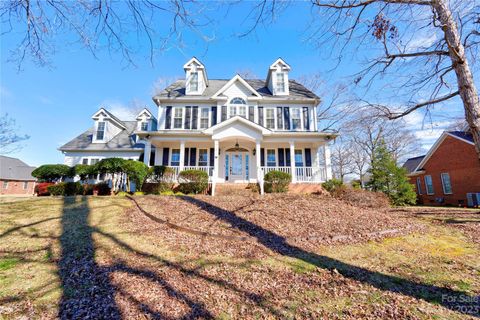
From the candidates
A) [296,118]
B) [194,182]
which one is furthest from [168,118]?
[296,118]

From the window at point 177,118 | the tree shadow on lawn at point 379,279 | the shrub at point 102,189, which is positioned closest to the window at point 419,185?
the tree shadow on lawn at point 379,279

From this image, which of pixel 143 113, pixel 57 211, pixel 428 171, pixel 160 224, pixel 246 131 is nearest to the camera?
pixel 160 224

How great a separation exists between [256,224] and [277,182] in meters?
5.50

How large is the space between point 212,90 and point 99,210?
12060mm

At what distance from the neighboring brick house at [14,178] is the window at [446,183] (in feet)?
169

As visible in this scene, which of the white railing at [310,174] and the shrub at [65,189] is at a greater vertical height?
the white railing at [310,174]

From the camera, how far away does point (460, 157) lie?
16.2 metres

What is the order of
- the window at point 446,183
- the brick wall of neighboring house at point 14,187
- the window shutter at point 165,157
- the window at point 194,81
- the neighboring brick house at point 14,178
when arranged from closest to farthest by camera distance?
1. the window shutter at point 165,157
2. the window at point 194,81
3. the window at point 446,183
4. the brick wall of neighboring house at point 14,187
5. the neighboring brick house at point 14,178

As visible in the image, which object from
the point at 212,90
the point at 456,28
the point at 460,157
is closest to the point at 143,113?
the point at 212,90

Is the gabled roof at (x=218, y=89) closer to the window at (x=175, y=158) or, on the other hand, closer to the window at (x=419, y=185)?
the window at (x=175, y=158)

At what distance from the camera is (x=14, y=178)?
105ft

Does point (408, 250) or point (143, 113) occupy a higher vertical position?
point (143, 113)

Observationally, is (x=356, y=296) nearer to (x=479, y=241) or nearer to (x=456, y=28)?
(x=479, y=241)

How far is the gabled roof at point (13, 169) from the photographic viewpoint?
103 ft
